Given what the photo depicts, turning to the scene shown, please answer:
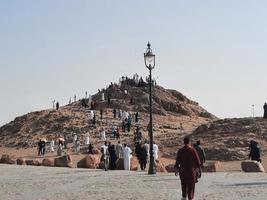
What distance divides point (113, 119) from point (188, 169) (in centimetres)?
5727

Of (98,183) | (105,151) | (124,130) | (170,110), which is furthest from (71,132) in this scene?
(98,183)

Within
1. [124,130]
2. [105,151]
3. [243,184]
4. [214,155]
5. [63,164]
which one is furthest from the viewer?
[124,130]

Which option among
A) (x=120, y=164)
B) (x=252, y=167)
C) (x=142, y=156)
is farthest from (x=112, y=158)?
(x=252, y=167)

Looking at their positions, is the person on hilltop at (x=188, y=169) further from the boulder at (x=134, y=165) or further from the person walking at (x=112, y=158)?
the boulder at (x=134, y=165)

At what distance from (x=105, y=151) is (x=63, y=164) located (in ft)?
21.8

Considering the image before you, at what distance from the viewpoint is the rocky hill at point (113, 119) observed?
Result: 6594 cm

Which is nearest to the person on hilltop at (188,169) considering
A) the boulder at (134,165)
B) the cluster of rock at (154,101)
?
the boulder at (134,165)

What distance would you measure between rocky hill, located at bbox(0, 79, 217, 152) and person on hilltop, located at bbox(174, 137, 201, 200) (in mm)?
36589

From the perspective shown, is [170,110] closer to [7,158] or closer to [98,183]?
[7,158]

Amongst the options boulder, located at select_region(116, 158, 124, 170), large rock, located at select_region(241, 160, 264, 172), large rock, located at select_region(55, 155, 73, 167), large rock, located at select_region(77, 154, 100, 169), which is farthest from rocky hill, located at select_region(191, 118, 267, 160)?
large rock, located at select_region(241, 160, 264, 172)

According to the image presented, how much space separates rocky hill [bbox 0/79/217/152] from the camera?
2596 inches

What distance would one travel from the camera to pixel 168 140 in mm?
54812

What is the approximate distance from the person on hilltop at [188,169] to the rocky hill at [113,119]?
120ft

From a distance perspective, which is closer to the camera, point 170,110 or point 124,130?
point 124,130
